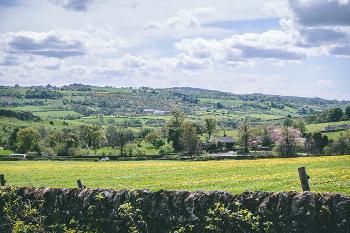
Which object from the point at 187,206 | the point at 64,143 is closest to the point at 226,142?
the point at 64,143

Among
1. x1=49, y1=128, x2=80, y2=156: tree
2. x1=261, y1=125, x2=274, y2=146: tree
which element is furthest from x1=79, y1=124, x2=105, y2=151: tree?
x1=261, y1=125, x2=274, y2=146: tree

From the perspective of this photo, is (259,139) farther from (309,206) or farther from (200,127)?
(309,206)

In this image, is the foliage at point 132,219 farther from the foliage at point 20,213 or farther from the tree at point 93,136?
the tree at point 93,136

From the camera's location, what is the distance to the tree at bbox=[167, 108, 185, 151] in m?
134

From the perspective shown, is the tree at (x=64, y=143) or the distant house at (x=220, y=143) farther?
the distant house at (x=220, y=143)

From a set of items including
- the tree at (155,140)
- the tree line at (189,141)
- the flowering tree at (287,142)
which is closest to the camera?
the flowering tree at (287,142)

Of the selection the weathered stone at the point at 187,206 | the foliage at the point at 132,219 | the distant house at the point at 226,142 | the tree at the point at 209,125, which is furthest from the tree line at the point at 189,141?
the foliage at the point at 132,219

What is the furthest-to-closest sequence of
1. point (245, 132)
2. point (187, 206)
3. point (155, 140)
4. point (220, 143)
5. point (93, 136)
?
point (155, 140)
point (93, 136)
point (220, 143)
point (245, 132)
point (187, 206)

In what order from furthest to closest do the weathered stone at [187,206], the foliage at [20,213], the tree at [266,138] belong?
the tree at [266,138]
the foliage at [20,213]
the weathered stone at [187,206]

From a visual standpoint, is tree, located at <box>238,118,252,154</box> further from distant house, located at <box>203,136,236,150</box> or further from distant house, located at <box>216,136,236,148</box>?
distant house, located at <box>216,136,236,148</box>

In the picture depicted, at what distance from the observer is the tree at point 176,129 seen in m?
134

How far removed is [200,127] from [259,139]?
73.8ft

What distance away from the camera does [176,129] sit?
13500 cm

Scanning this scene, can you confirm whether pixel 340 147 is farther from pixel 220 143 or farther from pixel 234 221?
pixel 234 221
